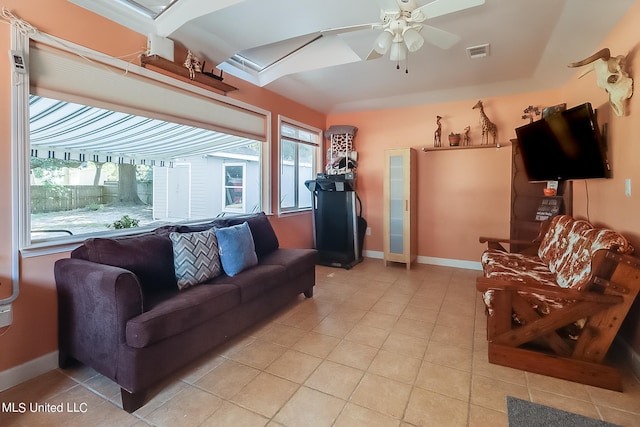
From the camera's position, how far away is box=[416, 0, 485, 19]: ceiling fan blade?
188cm

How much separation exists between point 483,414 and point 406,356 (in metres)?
0.64

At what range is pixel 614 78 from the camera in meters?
2.21

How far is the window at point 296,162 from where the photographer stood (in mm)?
4641

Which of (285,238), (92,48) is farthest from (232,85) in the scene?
(285,238)

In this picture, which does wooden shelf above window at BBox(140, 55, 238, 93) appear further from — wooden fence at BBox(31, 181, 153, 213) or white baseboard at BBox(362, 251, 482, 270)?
white baseboard at BBox(362, 251, 482, 270)

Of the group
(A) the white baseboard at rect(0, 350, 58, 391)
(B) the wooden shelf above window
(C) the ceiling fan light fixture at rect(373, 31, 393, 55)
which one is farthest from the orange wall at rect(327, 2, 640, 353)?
(A) the white baseboard at rect(0, 350, 58, 391)

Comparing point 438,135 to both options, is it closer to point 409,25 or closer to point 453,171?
point 453,171

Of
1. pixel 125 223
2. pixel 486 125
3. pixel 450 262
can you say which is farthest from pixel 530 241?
pixel 125 223

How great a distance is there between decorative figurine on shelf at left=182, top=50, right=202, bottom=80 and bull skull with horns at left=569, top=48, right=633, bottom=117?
322cm

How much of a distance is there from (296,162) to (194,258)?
2943mm

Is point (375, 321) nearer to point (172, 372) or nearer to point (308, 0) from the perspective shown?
point (172, 372)

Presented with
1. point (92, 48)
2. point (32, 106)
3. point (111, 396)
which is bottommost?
point (111, 396)

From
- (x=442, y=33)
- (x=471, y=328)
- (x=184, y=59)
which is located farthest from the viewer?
(x=184, y=59)

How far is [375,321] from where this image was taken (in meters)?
2.83
